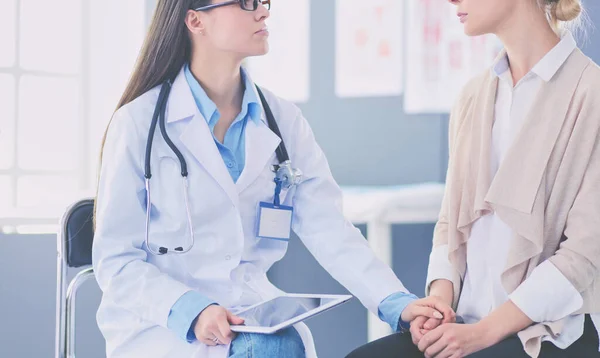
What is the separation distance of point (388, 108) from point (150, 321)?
1.79 meters

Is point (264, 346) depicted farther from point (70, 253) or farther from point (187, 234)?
point (70, 253)

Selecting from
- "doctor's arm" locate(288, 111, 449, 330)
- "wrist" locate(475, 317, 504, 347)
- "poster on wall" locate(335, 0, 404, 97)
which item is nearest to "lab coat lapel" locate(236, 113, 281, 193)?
"doctor's arm" locate(288, 111, 449, 330)

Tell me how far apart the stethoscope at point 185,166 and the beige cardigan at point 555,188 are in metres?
0.36

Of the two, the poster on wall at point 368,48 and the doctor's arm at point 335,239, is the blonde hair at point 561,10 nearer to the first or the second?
the doctor's arm at point 335,239

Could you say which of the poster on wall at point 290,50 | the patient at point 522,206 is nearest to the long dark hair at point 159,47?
the patient at point 522,206

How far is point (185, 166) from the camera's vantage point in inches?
50.5

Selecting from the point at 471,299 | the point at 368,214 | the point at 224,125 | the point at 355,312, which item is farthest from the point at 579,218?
the point at 355,312

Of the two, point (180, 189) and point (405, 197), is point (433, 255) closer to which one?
point (180, 189)

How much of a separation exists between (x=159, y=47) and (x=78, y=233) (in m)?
0.43

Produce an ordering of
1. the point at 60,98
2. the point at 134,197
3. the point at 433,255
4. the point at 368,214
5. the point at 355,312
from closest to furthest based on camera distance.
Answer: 1. the point at 134,197
2. the point at 433,255
3. the point at 368,214
4. the point at 60,98
5. the point at 355,312

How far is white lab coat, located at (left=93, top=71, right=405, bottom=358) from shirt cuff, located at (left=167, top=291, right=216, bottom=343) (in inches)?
0.5

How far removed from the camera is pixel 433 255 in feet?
4.54

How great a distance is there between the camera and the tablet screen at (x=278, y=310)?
124cm

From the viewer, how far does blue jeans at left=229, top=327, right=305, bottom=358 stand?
1.13 meters
